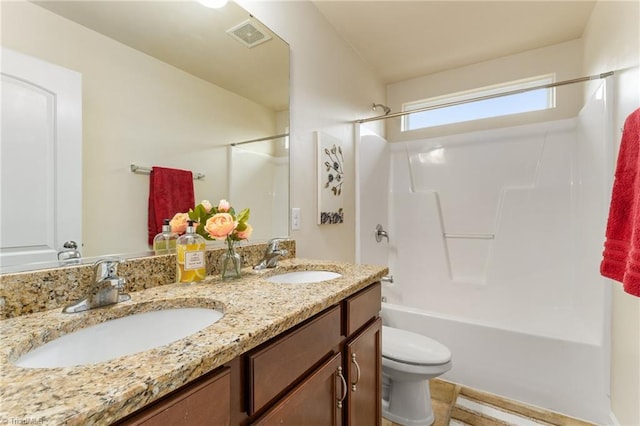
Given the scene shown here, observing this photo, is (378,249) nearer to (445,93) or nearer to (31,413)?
(445,93)

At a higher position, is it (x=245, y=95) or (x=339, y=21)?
(x=339, y=21)

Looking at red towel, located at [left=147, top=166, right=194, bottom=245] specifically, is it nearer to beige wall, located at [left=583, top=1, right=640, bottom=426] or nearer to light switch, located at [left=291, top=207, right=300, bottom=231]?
light switch, located at [left=291, top=207, right=300, bottom=231]

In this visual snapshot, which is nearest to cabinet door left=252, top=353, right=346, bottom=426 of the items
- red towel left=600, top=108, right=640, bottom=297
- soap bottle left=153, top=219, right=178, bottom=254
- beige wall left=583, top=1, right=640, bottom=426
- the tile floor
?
soap bottle left=153, top=219, right=178, bottom=254

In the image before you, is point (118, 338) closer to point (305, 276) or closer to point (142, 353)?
point (142, 353)

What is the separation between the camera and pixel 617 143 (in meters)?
1.49

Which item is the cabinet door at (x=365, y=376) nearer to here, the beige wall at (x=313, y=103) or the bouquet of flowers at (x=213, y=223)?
the bouquet of flowers at (x=213, y=223)

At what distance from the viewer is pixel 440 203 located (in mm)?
2619

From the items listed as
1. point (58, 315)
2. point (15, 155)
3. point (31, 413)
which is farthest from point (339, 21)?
point (31, 413)

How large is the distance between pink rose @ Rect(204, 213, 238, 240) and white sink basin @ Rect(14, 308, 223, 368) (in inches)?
10.7

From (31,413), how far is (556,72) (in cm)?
318

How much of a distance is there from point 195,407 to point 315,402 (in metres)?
0.43

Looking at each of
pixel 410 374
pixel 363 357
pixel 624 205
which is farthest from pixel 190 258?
pixel 624 205

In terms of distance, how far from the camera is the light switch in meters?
1.59

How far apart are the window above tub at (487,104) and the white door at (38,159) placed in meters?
2.14
